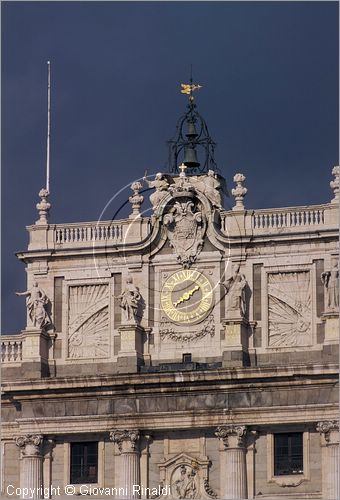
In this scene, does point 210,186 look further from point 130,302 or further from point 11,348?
point 11,348

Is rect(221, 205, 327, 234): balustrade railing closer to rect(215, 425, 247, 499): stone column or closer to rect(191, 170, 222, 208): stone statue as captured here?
rect(191, 170, 222, 208): stone statue

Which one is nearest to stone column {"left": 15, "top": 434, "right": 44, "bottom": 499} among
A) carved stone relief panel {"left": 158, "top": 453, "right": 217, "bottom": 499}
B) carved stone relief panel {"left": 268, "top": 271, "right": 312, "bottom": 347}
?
carved stone relief panel {"left": 158, "top": 453, "right": 217, "bottom": 499}

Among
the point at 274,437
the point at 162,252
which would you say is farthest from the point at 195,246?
the point at 274,437

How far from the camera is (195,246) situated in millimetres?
83812

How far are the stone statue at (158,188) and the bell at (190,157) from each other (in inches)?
91.8

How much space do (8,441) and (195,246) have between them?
7.97 m

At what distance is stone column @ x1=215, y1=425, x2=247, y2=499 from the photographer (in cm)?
8150

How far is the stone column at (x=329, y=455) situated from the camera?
264 ft

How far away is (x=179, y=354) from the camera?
8325cm

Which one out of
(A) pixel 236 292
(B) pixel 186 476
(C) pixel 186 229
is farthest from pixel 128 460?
(C) pixel 186 229

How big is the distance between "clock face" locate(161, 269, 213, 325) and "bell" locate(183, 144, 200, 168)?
4168 millimetres

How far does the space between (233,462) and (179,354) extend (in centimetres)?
368

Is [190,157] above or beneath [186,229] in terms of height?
above

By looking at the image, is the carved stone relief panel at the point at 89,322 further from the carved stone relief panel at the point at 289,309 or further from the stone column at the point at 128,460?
the carved stone relief panel at the point at 289,309
